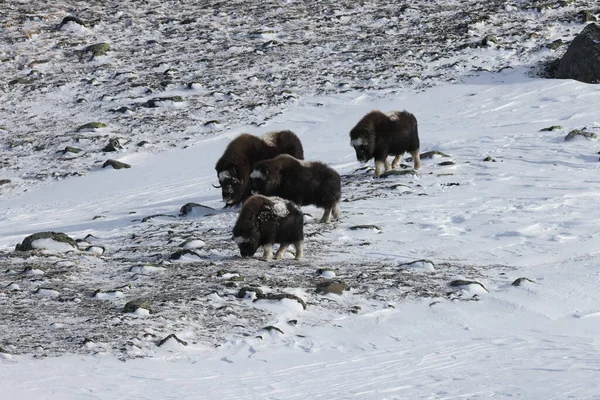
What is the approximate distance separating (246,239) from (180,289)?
160 cm

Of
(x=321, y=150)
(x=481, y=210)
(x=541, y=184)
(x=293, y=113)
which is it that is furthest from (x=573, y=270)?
(x=293, y=113)

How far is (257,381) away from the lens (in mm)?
8055

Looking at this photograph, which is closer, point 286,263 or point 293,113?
point 286,263

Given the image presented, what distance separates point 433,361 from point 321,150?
506 inches

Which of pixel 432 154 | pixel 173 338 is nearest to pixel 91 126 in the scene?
pixel 432 154

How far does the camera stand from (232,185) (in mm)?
14875

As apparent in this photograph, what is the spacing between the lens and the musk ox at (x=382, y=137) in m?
16.8

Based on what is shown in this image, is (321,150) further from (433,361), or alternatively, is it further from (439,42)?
(433,361)

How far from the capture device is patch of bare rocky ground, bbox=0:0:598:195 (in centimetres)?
2444

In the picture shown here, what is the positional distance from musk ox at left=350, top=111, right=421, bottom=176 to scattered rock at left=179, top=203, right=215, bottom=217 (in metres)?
3.14

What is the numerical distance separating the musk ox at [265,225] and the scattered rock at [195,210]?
133 inches

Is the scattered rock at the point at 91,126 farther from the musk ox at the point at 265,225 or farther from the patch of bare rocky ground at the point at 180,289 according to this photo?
the musk ox at the point at 265,225

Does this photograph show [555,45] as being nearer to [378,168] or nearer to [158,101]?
[158,101]

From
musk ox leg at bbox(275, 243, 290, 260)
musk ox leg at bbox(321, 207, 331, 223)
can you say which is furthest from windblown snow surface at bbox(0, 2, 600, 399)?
musk ox leg at bbox(275, 243, 290, 260)
